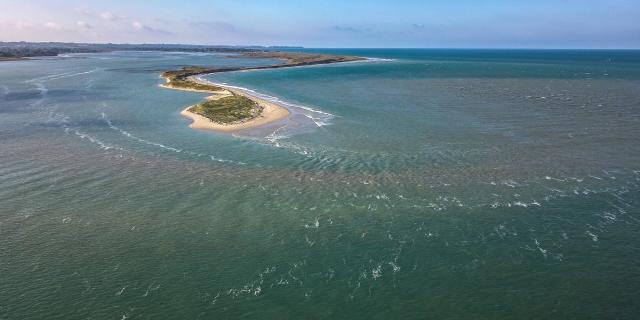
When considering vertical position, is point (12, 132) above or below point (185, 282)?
above

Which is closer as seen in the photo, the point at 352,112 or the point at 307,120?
the point at 307,120

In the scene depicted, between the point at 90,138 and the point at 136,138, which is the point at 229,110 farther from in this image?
the point at 90,138

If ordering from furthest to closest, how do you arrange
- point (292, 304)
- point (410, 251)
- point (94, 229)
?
point (94, 229) < point (410, 251) < point (292, 304)

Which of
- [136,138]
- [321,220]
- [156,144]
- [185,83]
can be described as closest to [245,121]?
[156,144]

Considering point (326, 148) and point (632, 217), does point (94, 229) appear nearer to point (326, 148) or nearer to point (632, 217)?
point (326, 148)

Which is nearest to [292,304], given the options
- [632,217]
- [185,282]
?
[185,282]

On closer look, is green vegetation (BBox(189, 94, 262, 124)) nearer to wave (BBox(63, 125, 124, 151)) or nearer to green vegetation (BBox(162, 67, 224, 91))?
wave (BBox(63, 125, 124, 151))

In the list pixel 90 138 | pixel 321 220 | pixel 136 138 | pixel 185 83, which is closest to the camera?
pixel 321 220
